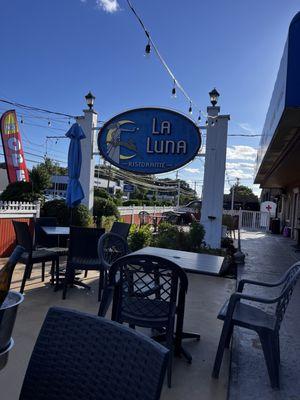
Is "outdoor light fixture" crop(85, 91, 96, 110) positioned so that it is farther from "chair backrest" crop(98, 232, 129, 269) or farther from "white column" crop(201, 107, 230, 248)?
"chair backrest" crop(98, 232, 129, 269)

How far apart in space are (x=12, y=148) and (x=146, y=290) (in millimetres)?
9841

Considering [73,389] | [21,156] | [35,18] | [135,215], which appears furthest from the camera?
[135,215]

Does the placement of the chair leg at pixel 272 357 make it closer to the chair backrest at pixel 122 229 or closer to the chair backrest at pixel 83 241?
the chair backrest at pixel 83 241

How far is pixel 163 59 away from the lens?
624cm

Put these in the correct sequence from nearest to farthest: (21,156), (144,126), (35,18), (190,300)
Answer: (190,300)
(144,126)
(35,18)
(21,156)

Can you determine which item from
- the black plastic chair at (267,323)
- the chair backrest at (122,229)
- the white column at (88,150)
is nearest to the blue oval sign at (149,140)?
the white column at (88,150)

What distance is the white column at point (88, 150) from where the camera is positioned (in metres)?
A: 8.13

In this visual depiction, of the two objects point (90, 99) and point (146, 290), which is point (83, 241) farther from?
point (90, 99)

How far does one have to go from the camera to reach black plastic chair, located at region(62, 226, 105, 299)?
4492 mm

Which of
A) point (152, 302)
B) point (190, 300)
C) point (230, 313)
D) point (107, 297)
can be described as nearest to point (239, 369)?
point (230, 313)

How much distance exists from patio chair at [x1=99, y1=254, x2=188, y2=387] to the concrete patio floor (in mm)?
233

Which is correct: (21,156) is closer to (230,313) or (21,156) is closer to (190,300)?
(190,300)

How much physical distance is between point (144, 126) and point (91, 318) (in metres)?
6.38

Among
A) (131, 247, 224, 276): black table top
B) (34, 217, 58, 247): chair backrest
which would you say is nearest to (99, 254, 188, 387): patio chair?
(131, 247, 224, 276): black table top
